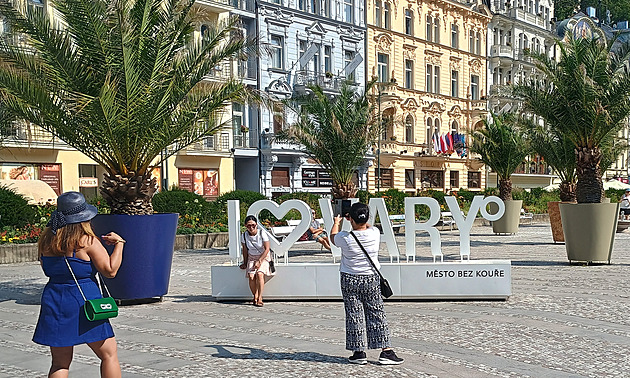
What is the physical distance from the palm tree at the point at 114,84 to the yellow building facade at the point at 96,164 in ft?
45.6

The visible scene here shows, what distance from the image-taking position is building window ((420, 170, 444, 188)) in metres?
53.0

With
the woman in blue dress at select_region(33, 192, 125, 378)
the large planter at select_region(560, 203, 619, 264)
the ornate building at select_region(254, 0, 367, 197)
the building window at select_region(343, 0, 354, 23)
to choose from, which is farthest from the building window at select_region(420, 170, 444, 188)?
the woman in blue dress at select_region(33, 192, 125, 378)

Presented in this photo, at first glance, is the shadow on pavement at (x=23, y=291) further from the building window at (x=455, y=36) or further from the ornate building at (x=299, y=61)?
the building window at (x=455, y=36)

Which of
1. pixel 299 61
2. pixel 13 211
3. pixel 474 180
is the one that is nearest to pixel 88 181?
pixel 13 211

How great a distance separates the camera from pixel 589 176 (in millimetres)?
18109

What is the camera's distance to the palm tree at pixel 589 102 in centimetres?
1789

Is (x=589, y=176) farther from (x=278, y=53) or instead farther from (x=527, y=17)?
(x=527, y=17)

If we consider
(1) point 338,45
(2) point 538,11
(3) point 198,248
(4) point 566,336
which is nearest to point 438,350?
(4) point 566,336

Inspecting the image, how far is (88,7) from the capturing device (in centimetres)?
1183

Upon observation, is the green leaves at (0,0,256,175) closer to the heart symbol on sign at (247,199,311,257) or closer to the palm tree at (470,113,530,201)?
the heart symbol on sign at (247,199,311,257)

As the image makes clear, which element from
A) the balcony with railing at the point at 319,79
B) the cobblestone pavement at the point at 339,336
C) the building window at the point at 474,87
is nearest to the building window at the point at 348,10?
the balcony with railing at the point at 319,79

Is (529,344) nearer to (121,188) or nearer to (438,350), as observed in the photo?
(438,350)

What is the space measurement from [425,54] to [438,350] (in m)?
46.7

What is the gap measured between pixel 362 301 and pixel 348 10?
136 feet
